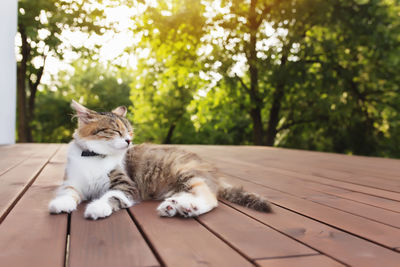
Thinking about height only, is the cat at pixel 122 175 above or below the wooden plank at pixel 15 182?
above

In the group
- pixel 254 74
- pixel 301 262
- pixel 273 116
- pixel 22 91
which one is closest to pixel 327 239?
pixel 301 262

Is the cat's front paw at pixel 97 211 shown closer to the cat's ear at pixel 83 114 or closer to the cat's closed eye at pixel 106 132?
the cat's closed eye at pixel 106 132

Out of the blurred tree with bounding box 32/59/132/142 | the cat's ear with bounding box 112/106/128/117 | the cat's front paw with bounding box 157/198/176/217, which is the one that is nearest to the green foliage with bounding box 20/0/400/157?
the cat's ear with bounding box 112/106/128/117

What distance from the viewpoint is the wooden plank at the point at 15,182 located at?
2197 millimetres

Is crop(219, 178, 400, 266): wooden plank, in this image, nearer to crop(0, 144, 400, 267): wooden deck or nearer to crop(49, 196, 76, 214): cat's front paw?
crop(0, 144, 400, 267): wooden deck

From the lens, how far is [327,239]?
168cm

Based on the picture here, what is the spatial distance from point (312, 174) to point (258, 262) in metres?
2.93

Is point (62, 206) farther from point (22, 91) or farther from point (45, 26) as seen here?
point (22, 91)

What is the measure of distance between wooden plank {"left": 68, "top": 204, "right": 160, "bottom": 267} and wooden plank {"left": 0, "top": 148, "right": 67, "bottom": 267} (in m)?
0.06

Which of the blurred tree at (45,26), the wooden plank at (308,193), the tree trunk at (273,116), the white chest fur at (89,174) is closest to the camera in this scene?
the wooden plank at (308,193)

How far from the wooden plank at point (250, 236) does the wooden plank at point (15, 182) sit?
1.21 meters

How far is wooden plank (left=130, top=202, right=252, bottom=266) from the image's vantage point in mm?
1357

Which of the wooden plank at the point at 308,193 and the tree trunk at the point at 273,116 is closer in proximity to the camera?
the wooden plank at the point at 308,193

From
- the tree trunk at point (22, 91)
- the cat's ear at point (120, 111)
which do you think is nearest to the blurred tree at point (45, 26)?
the tree trunk at point (22, 91)
